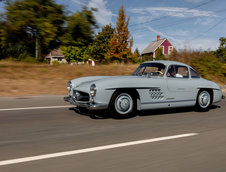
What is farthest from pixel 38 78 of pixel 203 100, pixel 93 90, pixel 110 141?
pixel 110 141

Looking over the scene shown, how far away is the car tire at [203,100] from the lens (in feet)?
24.7

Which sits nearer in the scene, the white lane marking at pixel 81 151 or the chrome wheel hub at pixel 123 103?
the white lane marking at pixel 81 151

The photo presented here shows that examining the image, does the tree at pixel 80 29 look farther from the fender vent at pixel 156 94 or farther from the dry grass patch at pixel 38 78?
the fender vent at pixel 156 94

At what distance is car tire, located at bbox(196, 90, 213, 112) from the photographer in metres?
7.54

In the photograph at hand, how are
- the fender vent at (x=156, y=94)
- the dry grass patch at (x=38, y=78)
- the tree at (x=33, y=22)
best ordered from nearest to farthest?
the fender vent at (x=156, y=94)
the dry grass patch at (x=38, y=78)
the tree at (x=33, y=22)

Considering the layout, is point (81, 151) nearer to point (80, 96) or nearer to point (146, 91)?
point (80, 96)

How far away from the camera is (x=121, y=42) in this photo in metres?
41.3

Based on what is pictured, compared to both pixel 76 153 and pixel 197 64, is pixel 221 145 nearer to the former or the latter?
pixel 76 153

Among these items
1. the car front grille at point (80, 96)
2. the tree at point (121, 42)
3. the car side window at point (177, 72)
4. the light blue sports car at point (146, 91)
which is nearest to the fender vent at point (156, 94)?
the light blue sports car at point (146, 91)

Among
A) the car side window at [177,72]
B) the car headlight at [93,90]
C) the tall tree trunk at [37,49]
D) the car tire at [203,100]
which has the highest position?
the tall tree trunk at [37,49]

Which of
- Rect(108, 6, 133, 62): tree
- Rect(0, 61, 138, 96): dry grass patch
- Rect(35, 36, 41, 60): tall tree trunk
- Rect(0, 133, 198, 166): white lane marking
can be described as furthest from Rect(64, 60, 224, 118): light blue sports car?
Rect(108, 6, 133, 62): tree

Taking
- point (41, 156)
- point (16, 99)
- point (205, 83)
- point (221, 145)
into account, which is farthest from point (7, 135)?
point (205, 83)

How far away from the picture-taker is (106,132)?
4.99 m

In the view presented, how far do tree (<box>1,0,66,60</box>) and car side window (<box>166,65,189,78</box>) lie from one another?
829 cm
